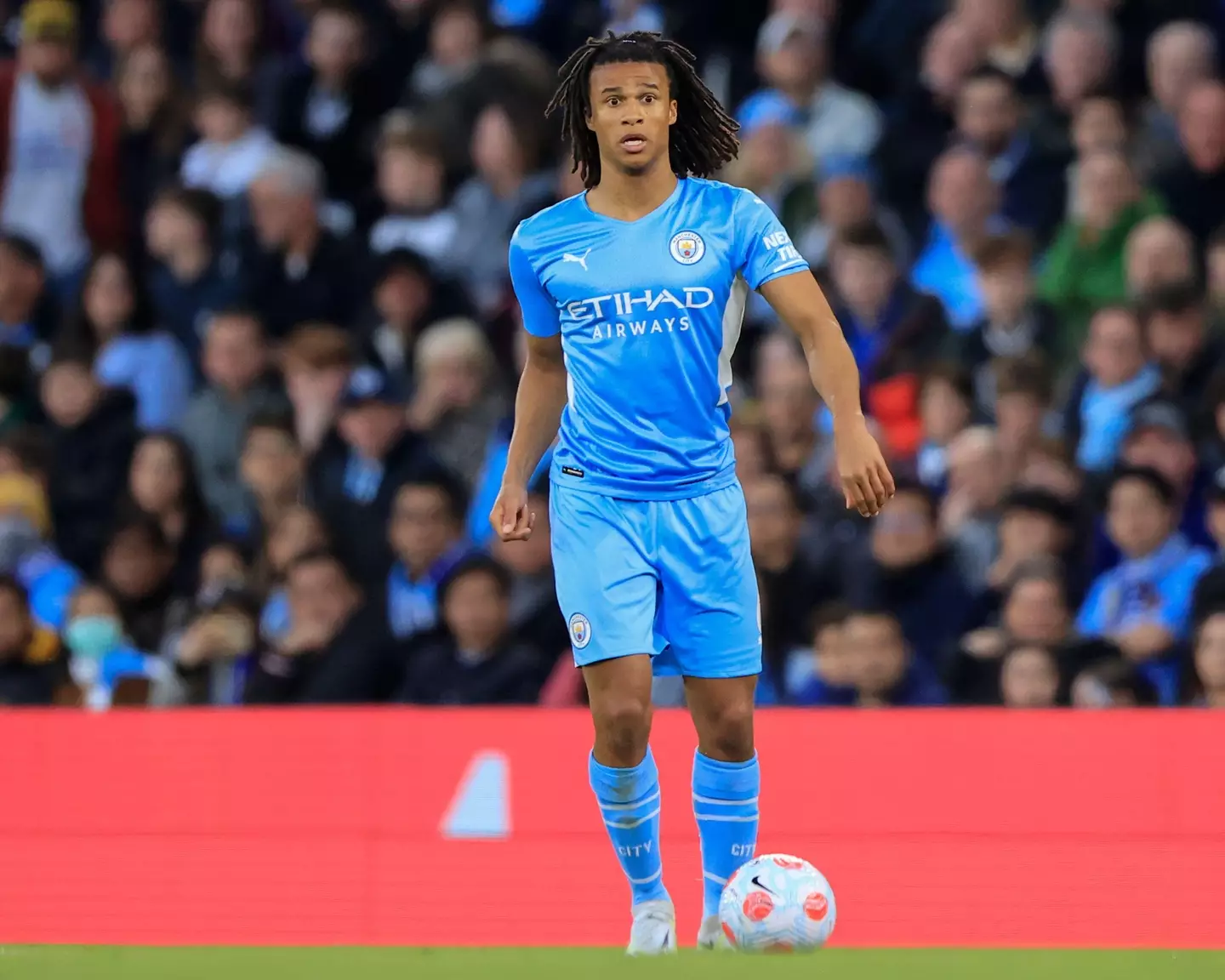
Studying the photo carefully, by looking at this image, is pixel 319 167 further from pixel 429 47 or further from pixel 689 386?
pixel 689 386

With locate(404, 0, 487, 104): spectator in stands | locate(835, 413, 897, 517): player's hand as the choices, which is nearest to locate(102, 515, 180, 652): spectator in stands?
locate(404, 0, 487, 104): spectator in stands

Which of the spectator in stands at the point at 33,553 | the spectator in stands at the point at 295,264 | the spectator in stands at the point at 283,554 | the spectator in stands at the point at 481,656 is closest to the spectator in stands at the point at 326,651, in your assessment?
the spectator in stands at the point at 283,554

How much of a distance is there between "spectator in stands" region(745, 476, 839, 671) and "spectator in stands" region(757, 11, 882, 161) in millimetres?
2395

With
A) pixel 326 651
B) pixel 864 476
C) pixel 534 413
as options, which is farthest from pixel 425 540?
pixel 864 476

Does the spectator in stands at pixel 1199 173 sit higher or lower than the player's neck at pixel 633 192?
higher

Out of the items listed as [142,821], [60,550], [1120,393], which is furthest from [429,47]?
[142,821]

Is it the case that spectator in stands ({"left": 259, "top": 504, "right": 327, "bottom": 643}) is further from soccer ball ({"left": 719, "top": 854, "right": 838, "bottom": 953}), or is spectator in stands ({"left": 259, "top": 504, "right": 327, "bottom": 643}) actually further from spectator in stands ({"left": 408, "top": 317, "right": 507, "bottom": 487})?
soccer ball ({"left": 719, "top": 854, "right": 838, "bottom": 953})

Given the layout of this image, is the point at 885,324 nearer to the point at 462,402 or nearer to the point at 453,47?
the point at 462,402

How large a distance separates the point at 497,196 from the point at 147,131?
2.28 m

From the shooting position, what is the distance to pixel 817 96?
1040cm

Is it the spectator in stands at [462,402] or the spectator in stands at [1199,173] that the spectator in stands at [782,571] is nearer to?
the spectator in stands at [462,402]

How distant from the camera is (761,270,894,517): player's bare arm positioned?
4.88 m

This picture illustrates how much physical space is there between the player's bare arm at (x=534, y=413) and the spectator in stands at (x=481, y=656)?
2906 mm

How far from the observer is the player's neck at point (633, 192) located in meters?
5.24
